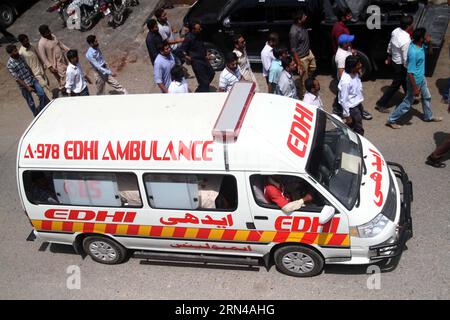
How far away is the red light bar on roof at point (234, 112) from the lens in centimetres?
581

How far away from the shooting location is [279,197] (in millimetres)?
5938

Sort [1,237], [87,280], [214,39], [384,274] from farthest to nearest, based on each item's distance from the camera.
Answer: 1. [214,39]
2. [1,237]
3. [87,280]
4. [384,274]

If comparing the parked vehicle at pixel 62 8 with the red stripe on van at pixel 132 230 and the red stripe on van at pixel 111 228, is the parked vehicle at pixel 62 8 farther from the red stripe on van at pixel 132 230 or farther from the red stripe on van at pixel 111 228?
the red stripe on van at pixel 132 230

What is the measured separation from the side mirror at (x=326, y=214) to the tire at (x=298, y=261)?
69cm

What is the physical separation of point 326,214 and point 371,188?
923mm

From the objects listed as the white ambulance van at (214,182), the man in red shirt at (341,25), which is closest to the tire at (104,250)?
the white ambulance van at (214,182)

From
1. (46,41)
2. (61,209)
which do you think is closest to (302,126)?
(61,209)

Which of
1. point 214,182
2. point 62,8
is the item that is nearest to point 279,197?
point 214,182

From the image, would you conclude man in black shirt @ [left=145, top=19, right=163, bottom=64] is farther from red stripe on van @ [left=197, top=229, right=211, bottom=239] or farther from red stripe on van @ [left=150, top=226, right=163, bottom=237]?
red stripe on van @ [left=197, top=229, right=211, bottom=239]

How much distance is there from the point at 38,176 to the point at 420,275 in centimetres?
512

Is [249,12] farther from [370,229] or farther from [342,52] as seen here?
[370,229]

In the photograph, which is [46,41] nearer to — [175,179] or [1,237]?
[1,237]
